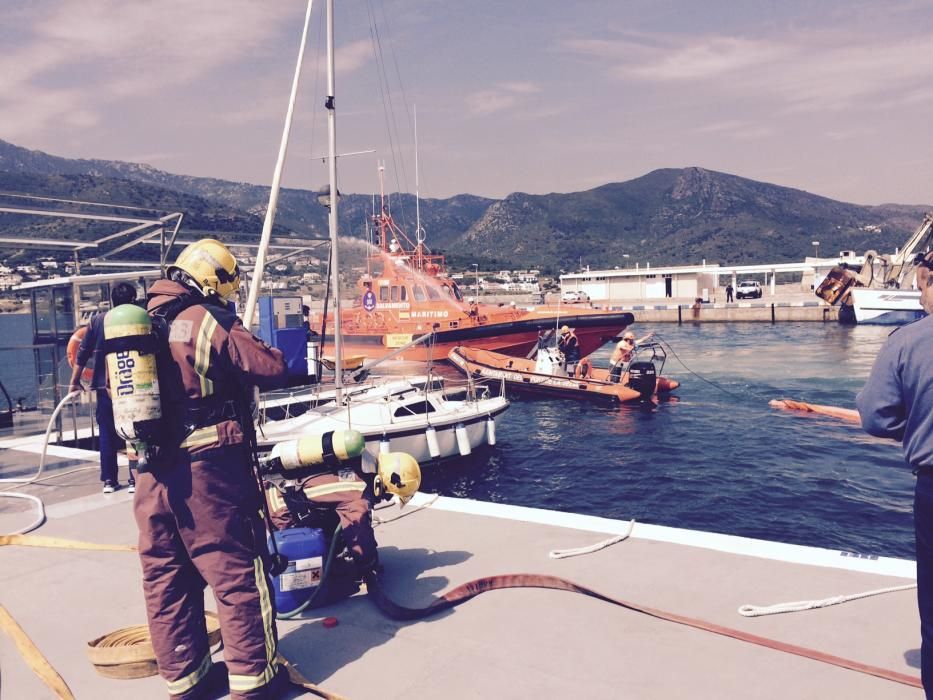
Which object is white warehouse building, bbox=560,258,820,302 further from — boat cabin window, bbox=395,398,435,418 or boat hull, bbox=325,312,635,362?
boat cabin window, bbox=395,398,435,418

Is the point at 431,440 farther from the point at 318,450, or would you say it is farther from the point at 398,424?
the point at 318,450

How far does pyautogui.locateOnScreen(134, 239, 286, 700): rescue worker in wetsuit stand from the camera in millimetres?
2674

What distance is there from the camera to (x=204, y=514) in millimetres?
2666

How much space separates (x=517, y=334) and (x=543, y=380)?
2.87 meters

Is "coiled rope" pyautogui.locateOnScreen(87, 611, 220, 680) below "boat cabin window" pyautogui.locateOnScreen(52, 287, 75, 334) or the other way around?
below

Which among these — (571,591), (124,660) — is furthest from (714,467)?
(124,660)

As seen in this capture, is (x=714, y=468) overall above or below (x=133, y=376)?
below

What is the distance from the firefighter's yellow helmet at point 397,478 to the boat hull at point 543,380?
1288 cm

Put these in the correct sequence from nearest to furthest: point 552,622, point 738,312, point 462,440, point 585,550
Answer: point 552,622, point 585,550, point 462,440, point 738,312

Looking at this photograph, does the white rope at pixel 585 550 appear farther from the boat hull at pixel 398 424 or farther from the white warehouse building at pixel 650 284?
the white warehouse building at pixel 650 284

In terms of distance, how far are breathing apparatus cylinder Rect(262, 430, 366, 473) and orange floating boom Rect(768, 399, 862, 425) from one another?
14.9 meters

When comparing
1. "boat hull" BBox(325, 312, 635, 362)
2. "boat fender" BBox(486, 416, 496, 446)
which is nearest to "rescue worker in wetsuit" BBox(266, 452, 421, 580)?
"boat fender" BBox(486, 416, 496, 446)

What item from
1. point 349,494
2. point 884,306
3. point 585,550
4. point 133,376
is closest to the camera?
point 133,376

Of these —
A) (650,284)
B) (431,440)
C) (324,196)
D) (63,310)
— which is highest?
(324,196)
